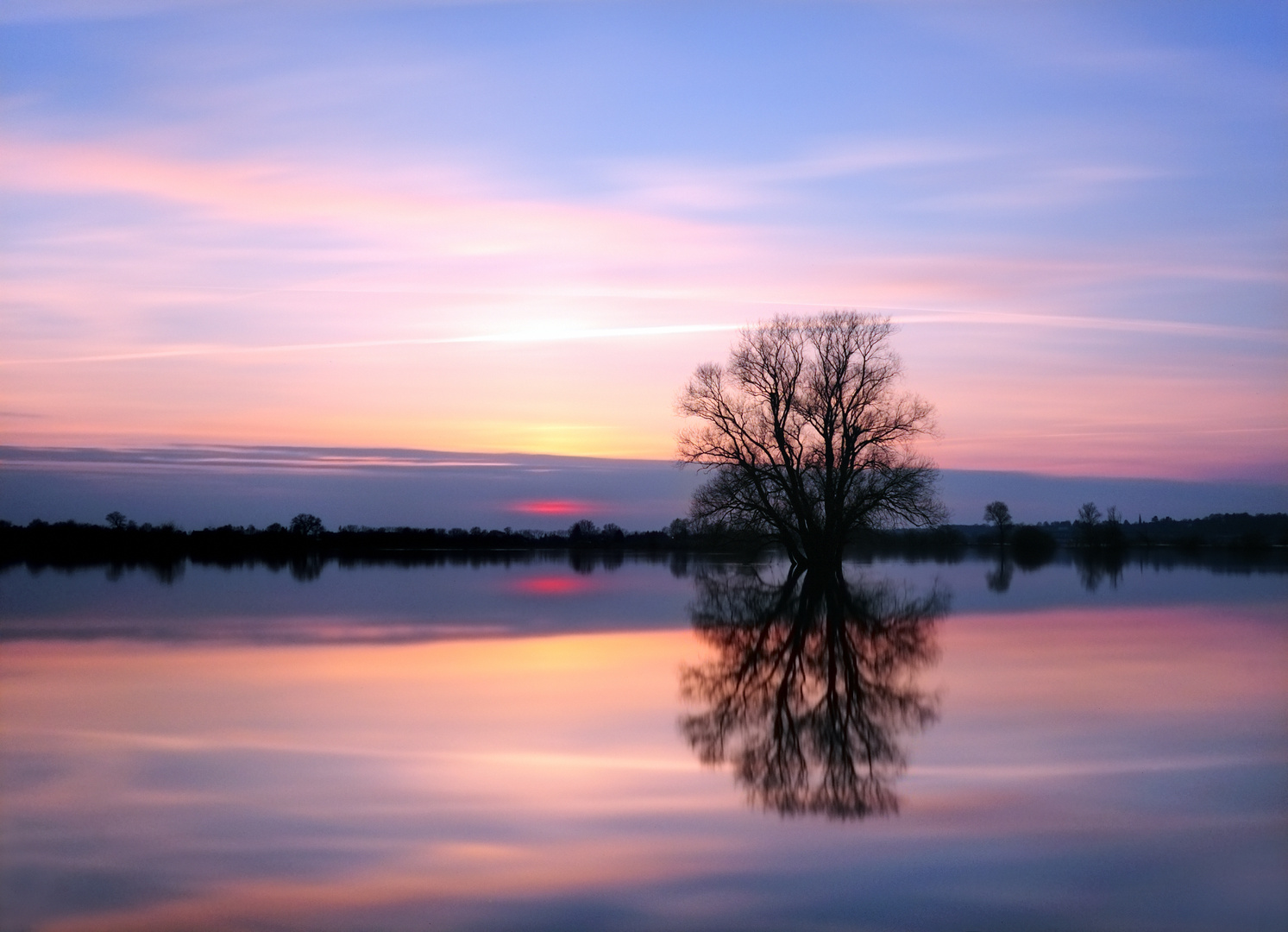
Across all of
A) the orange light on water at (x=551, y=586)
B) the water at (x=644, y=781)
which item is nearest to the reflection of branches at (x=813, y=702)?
the water at (x=644, y=781)

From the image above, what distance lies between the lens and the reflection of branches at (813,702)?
23.2 feet

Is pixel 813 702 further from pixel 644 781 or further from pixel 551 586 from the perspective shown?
pixel 551 586

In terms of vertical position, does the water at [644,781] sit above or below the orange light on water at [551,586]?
above

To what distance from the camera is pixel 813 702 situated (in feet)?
33.1

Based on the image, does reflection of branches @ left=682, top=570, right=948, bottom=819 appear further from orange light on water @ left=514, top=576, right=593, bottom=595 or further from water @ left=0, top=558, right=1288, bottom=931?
orange light on water @ left=514, top=576, right=593, bottom=595

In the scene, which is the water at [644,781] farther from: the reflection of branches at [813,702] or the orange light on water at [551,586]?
the orange light on water at [551,586]

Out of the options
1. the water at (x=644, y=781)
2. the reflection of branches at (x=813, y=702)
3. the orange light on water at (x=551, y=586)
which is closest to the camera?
the water at (x=644, y=781)

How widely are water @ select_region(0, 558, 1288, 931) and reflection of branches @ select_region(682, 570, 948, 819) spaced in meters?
0.05

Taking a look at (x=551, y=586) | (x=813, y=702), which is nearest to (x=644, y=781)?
(x=813, y=702)

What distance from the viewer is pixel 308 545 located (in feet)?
228

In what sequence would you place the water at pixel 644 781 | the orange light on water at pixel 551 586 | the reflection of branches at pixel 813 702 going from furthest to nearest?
the orange light on water at pixel 551 586 → the reflection of branches at pixel 813 702 → the water at pixel 644 781

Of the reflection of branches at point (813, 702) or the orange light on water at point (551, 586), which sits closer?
the reflection of branches at point (813, 702)

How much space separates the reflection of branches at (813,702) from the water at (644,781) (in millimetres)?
46

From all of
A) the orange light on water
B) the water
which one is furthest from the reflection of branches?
the orange light on water
